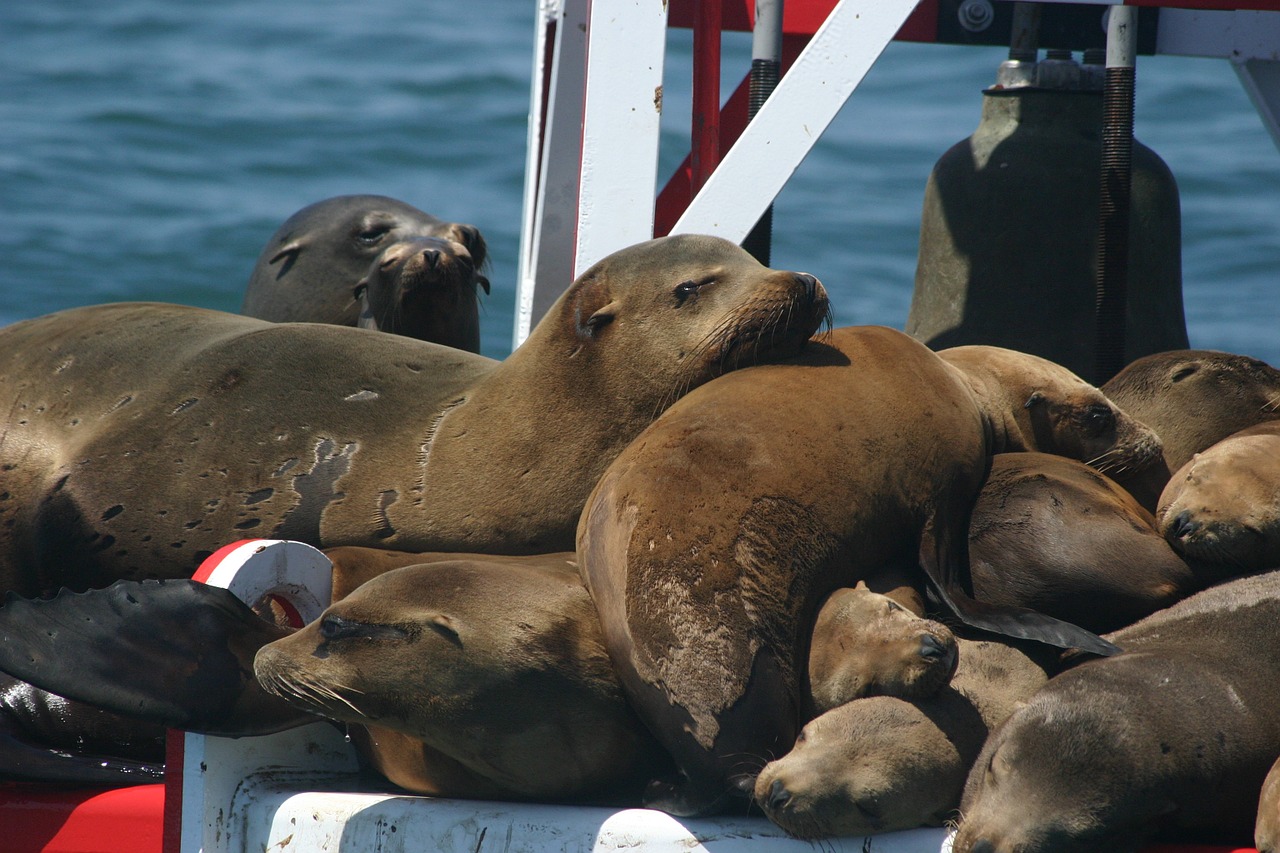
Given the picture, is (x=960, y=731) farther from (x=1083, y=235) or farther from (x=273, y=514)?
(x=1083, y=235)

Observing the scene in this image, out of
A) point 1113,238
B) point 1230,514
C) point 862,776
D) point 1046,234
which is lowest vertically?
point 862,776

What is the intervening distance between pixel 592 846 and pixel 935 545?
34.7 inches

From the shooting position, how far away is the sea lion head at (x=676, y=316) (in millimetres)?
3180

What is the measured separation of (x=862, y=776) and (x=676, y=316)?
1.25 meters

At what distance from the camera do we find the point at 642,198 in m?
3.79

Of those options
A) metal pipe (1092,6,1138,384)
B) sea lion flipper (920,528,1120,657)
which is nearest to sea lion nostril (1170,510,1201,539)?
sea lion flipper (920,528,1120,657)

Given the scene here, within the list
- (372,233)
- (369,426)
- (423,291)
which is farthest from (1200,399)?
(372,233)

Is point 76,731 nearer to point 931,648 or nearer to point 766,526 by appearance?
point 766,526

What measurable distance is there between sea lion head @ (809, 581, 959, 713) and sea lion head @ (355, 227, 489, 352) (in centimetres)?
206

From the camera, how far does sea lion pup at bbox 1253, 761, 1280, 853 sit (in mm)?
2168

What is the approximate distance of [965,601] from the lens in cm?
274

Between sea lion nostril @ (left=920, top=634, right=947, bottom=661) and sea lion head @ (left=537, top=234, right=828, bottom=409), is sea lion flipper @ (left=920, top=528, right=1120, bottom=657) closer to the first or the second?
sea lion nostril @ (left=920, top=634, right=947, bottom=661)

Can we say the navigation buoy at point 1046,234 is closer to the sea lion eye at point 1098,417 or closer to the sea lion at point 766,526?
the sea lion eye at point 1098,417

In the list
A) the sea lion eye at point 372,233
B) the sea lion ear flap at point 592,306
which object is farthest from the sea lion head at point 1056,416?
the sea lion eye at point 372,233
